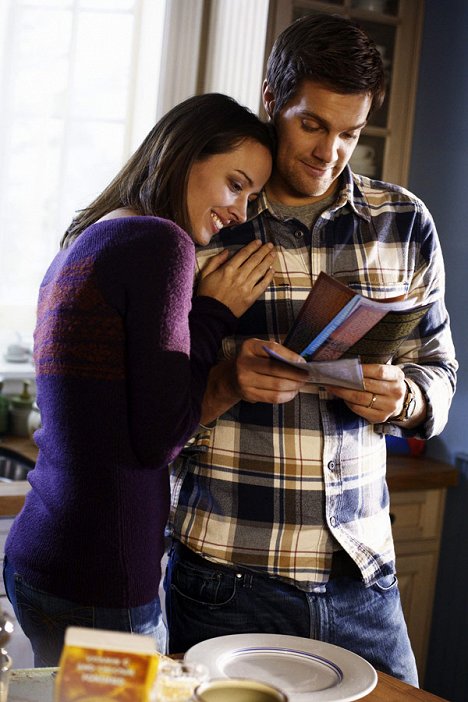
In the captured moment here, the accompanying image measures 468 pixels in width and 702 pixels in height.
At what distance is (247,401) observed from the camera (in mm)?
1509

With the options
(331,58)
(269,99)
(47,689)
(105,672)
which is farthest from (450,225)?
(105,672)

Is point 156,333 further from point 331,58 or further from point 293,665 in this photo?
point 331,58

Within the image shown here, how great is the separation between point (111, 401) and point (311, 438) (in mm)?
426

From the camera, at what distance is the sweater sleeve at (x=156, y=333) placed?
1216 mm

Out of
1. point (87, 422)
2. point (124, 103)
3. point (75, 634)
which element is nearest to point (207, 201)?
point (87, 422)

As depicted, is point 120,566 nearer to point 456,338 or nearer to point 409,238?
point 409,238

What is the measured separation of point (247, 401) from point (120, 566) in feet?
1.20

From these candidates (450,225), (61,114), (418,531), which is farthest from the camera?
(61,114)

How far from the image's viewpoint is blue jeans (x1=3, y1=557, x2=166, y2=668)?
4.23 ft

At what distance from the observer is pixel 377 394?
1.47 metres

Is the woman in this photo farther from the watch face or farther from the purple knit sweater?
the watch face

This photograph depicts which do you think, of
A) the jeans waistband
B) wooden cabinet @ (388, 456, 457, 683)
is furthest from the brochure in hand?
wooden cabinet @ (388, 456, 457, 683)

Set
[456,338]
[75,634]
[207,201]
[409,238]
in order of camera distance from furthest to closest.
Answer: [456,338], [409,238], [207,201], [75,634]

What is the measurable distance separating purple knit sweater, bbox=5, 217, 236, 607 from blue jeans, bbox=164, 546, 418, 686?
202 millimetres
